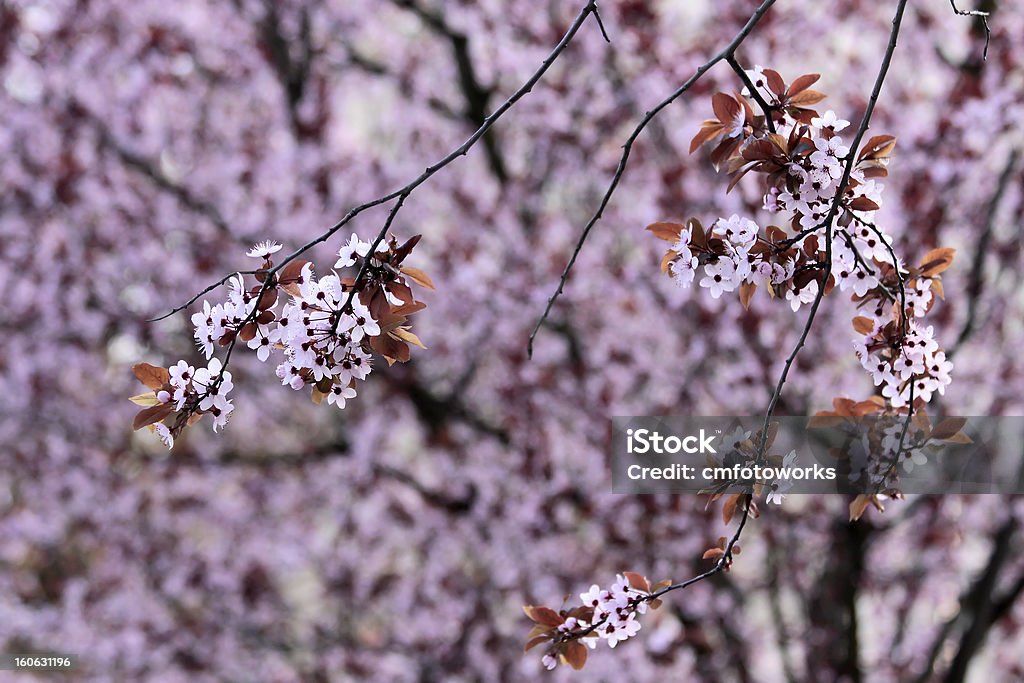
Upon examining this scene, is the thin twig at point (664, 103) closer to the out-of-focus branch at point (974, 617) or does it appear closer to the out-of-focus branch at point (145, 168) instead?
the out-of-focus branch at point (974, 617)

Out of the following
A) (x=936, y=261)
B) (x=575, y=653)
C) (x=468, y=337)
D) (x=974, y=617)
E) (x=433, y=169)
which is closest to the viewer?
(x=433, y=169)

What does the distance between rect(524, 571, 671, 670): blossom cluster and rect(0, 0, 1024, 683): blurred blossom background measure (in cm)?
289

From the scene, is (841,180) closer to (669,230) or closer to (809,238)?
(809,238)

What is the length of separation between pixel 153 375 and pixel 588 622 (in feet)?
2.54

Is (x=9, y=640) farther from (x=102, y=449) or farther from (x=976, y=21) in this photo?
(x=976, y=21)

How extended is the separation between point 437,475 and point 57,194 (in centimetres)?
239

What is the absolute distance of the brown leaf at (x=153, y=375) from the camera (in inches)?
57.4

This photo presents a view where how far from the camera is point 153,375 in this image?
1467 millimetres

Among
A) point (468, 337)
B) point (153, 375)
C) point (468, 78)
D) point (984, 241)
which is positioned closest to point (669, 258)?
point (153, 375)

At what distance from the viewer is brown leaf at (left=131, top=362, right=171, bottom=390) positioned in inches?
57.4

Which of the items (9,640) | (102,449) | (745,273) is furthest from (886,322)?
(9,640)

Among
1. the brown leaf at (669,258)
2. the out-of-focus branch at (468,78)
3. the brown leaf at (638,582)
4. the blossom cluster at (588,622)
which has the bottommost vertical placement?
the blossom cluster at (588,622)

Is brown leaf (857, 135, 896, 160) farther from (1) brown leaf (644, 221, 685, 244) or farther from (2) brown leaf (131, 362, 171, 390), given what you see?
(2) brown leaf (131, 362, 171, 390)

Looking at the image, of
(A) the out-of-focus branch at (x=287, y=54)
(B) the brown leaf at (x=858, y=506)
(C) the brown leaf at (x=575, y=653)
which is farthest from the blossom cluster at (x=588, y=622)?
(A) the out-of-focus branch at (x=287, y=54)
